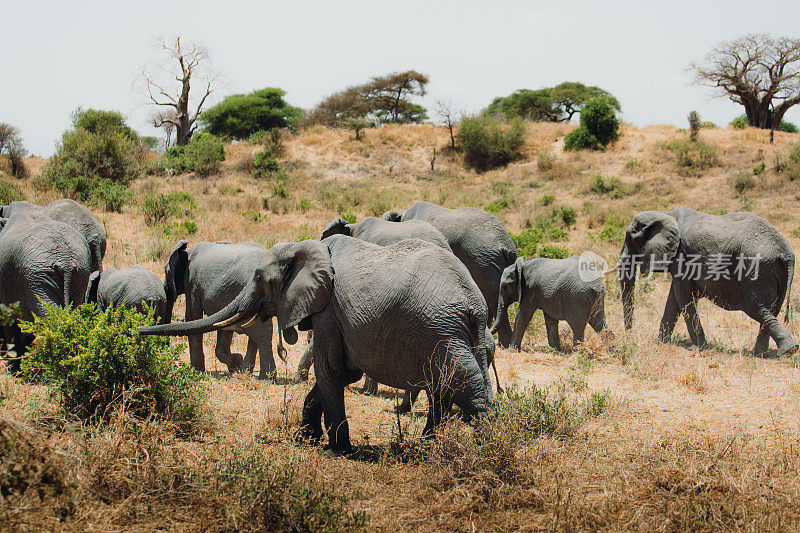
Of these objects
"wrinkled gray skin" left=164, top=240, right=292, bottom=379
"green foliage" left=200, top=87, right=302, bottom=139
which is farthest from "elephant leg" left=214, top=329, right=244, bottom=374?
"green foliage" left=200, top=87, right=302, bottom=139

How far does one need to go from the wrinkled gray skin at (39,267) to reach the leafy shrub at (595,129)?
104 ft

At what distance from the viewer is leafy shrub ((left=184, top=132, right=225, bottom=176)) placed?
30891mm

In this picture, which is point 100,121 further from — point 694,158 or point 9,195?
point 694,158

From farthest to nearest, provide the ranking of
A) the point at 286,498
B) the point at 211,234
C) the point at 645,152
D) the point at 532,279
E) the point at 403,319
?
the point at 645,152 → the point at 211,234 → the point at 532,279 → the point at 403,319 → the point at 286,498

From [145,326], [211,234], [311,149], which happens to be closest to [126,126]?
[311,149]

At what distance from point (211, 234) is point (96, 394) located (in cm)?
1341

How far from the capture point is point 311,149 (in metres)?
38.0

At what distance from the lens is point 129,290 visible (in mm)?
8375

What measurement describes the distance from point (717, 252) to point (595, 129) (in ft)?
88.8

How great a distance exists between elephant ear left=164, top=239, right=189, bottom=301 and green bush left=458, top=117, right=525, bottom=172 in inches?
1142

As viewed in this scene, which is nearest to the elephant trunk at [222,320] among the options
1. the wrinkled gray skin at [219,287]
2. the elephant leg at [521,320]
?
the wrinkled gray skin at [219,287]

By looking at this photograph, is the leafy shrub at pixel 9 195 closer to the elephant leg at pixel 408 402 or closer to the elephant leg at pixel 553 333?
the elephant leg at pixel 553 333

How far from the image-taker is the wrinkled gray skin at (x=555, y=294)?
33.3 feet

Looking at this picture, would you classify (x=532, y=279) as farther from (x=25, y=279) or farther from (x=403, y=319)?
(x=25, y=279)
